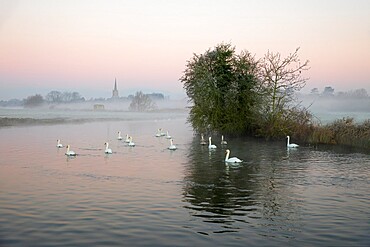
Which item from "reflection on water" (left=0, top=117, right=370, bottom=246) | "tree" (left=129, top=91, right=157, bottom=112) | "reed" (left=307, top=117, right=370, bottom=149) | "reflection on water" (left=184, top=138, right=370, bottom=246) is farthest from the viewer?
"tree" (left=129, top=91, right=157, bottom=112)

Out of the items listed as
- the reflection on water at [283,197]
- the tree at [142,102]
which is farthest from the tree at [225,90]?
the tree at [142,102]

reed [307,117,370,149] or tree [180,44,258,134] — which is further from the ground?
tree [180,44,258,134]

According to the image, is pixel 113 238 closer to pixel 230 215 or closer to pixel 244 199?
pixel 230 215

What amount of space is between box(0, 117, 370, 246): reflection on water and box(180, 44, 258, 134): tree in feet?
62.1

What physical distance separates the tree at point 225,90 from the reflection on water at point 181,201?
18.9 m

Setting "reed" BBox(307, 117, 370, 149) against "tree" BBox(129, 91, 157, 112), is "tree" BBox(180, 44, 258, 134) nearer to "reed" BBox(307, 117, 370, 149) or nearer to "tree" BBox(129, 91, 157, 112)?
"reed" BBox(307, 117, 370, 149)

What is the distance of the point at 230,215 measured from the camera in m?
14.7

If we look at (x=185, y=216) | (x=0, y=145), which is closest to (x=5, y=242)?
(x=185, y=216)

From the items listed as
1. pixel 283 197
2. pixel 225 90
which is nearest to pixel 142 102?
pixel 225 90

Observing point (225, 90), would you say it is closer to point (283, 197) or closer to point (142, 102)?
point (283, 197)

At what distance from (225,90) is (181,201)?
33.2 meters

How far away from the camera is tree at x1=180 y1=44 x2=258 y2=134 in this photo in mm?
47656

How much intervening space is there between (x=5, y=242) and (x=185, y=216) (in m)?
5.74

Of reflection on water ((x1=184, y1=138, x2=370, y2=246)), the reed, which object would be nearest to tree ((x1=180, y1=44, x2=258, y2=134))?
the reed
